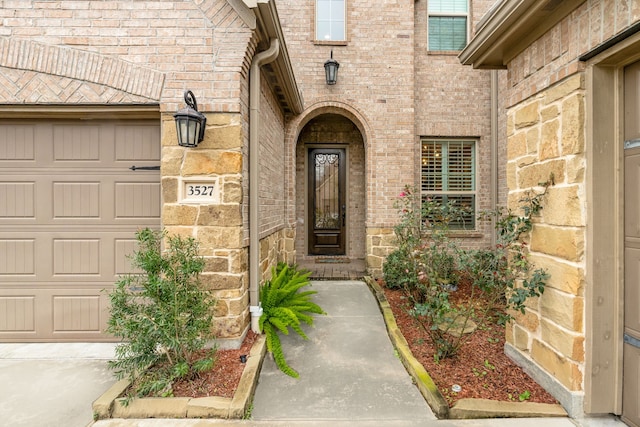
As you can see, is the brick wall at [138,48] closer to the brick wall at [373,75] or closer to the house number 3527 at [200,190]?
the house number 3527 at [200,190]

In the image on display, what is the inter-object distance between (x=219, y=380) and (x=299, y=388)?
0.65m

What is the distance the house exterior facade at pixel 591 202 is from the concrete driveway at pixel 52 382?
3404mm

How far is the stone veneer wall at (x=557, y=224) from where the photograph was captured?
2076 millimetres

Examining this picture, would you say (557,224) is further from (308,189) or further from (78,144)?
(308,189)

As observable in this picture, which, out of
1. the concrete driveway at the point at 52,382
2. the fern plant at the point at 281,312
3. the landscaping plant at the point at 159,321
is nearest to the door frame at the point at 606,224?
the fern plant at the point at 281,312

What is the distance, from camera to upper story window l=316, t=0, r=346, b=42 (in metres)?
5.72

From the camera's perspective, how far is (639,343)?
1.93 m

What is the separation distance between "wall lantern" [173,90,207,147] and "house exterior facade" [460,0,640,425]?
2639 millimetres

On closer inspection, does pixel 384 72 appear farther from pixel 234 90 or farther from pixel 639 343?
pixel 639 343

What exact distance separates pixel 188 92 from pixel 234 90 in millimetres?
402

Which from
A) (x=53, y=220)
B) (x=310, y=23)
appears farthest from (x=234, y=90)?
(x=310, y=23)

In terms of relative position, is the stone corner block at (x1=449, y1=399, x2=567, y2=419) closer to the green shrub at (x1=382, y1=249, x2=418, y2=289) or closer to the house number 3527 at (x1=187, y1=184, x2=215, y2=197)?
the green shrub at (x1=382, y1=249, x2=418, y2=289)

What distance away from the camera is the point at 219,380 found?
96.3 inches

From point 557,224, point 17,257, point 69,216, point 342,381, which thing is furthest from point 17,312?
point 557,224
